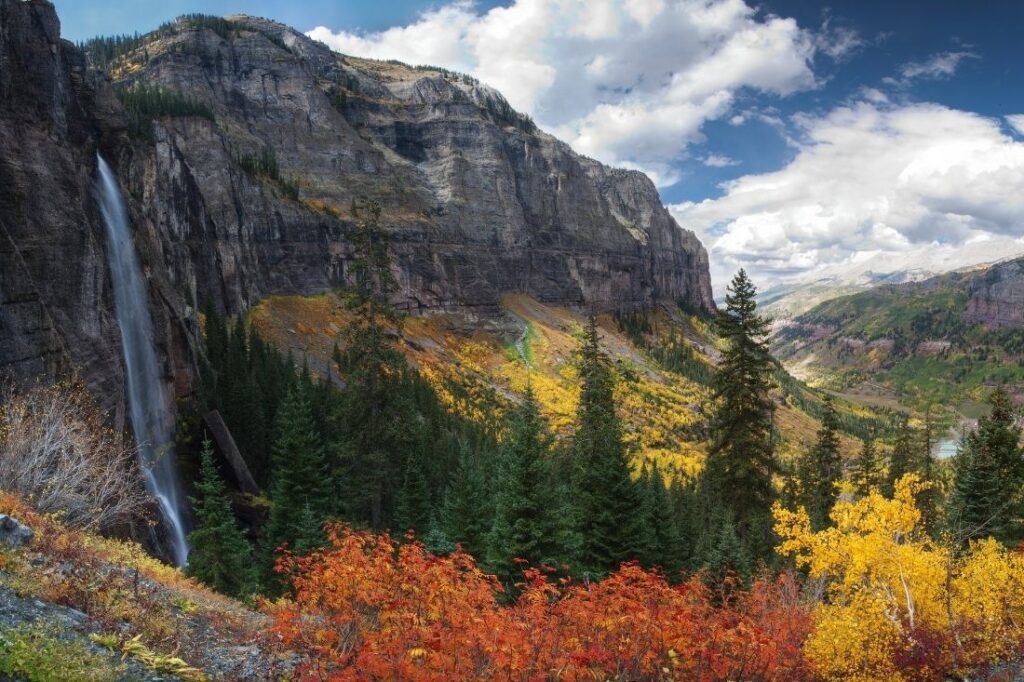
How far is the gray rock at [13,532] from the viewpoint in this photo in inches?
426

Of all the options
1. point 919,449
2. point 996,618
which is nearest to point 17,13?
point 996,618

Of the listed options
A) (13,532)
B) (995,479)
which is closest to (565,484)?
(13,532)

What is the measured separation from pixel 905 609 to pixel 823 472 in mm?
35286

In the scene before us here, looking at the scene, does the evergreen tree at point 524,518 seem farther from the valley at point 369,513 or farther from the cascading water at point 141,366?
the cascading water at point 141,366

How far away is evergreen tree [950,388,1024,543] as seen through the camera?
1183 inches

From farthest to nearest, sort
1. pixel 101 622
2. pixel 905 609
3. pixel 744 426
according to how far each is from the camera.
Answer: pixel 744 426 < pixel 905 609 < pixel 101 622

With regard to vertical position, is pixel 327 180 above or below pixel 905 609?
above

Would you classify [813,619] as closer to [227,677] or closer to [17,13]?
[227,677]

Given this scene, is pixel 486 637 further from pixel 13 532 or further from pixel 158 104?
pixel 158 104

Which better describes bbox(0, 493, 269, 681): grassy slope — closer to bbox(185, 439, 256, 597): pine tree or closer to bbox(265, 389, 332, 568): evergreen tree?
bbox(185, 439, 256, 597): pine tree

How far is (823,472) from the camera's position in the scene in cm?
4509

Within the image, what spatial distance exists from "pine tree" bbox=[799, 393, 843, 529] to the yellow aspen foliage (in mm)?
23098

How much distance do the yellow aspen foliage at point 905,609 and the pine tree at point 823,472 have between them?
23.1 meters

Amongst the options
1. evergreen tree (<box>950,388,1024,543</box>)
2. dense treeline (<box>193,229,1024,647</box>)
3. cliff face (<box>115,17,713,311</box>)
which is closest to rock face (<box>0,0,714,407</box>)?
cliff face (<box>115,17,713,311</box>)
